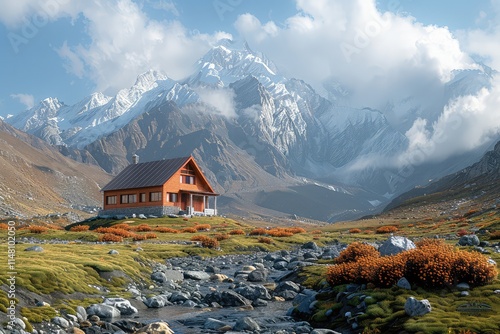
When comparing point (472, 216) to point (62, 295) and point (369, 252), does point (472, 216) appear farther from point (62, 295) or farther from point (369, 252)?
point (62, 295)

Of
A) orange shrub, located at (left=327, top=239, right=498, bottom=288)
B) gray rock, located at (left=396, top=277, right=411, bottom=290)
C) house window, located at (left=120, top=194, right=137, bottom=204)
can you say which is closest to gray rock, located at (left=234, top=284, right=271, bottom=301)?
orange shrub, located at (left=327, top=239, right=498, bottom=288)

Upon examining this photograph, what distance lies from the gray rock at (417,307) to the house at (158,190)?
7036cm

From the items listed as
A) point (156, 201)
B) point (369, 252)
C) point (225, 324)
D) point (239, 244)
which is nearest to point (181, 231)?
point (239, 244)

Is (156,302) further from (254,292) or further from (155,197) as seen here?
(155,197)

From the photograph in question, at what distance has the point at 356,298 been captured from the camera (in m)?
19.3

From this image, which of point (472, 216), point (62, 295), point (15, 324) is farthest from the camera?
point (472, 216)

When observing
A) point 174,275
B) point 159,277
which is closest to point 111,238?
point 174,275

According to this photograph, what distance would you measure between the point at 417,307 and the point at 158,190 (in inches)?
2902

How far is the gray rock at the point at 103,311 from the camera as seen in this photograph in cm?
2039

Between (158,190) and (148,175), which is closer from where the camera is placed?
(158,190)

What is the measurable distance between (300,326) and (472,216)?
6909 cm

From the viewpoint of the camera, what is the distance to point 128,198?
300ft

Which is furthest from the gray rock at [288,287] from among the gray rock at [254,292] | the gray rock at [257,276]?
the gray rock at [257,276]

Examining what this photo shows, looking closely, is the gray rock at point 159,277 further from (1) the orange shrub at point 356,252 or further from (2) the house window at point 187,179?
(2) the house window at point 187,179
